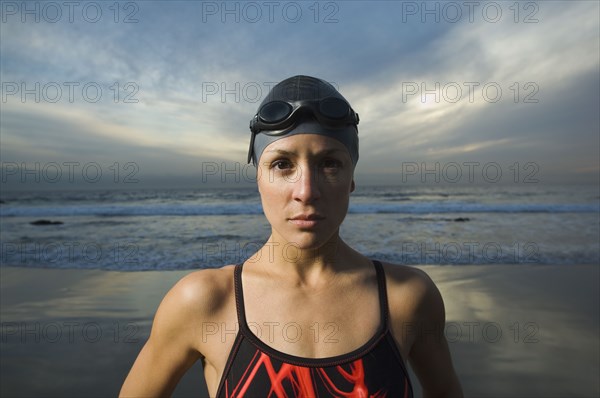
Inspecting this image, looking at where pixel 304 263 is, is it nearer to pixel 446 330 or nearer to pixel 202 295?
pixel 202 295

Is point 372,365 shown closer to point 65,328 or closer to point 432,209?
point 65,328

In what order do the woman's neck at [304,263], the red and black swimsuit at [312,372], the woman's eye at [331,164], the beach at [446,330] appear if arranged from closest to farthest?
the red and black swimsuit at [312,372]
the woman's eye at [331,164]
the woman's neck at [304,263]
the beach at [446,330]

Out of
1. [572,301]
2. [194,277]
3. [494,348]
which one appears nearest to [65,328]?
[194,277]

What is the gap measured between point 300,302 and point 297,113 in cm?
81

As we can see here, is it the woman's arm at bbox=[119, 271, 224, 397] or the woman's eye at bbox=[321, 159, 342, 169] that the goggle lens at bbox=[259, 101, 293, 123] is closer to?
the woman's eye at bbox=[321, 159, 342, 169]

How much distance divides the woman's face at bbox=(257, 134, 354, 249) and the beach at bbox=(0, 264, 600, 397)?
3435 mm

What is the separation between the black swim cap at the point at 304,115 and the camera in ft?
5.14

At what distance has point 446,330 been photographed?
555 centimetres

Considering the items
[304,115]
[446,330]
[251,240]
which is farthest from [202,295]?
[251,240]

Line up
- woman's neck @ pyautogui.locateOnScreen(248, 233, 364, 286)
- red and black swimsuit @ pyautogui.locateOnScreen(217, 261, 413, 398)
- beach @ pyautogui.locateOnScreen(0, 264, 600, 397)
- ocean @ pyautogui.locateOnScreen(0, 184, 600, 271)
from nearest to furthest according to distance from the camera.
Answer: red and black swimsuit @ pyautogui.locateOnScreen(217, 261, 413, 398), woman's neck @ pyautogui.locateOnScreen(248, 233, 364, 286), beach @ pyautogui.locateOnScreen(0, 264, 600, 397), ocean @ pyautogui.locateOnScreen(0, 184, 600, 271)

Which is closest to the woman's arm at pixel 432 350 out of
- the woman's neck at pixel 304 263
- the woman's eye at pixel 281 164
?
the woman's neck at pixel 304 263

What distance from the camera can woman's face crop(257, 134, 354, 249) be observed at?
1.48m

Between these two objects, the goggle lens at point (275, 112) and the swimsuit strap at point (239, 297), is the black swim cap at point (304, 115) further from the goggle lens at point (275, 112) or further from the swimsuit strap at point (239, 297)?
the swimsuit strap at point (239, 297)

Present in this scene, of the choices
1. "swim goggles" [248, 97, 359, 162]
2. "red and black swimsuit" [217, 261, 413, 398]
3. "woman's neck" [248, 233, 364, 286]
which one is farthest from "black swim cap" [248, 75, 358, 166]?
"red and black swimsuit" [217, 261, 413, 398]
